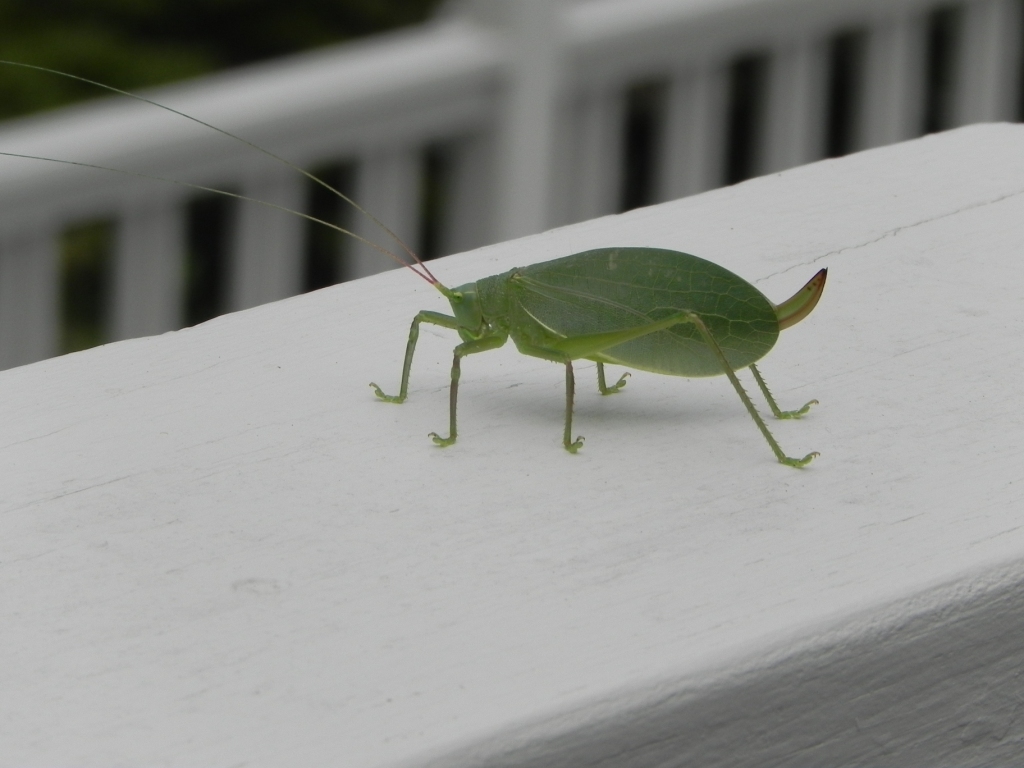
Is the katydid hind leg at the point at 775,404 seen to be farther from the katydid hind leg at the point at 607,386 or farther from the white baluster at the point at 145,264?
the white baluster at the point at 145,264

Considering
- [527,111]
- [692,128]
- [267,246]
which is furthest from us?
[692,128]

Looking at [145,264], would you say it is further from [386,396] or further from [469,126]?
[386,396]

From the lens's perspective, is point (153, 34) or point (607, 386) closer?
point (607, 386)

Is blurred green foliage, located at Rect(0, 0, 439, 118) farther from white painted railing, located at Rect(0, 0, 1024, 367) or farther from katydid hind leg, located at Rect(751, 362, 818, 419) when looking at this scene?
katydid hind leg, located at Rect(751, 362, 818, 419)

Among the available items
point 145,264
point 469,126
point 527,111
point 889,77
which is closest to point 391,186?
point 469,126

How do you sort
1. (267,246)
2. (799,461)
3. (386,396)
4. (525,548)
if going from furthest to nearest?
1. (267,246)
2. (386,396)
3. (799,461)
4. (525,548)

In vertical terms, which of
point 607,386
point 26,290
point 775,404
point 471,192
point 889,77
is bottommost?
point 471,192

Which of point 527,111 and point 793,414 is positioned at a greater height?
point 793,414

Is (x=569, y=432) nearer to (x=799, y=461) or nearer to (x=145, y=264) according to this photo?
(x=799, y=461)
